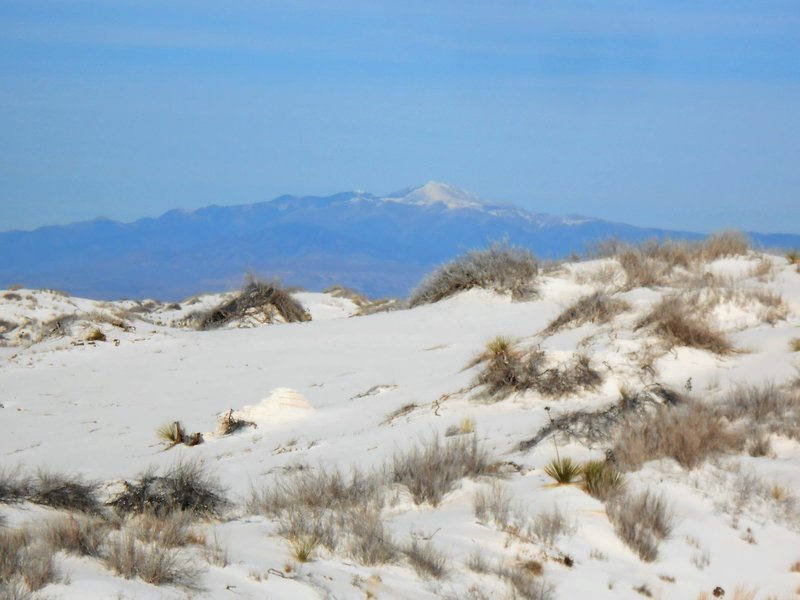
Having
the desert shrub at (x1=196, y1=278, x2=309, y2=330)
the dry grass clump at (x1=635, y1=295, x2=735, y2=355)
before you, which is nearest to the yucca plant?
the dry grass clump at (x1=635, y1=295, x2=735, y2=355)

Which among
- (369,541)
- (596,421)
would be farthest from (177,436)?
(369,541)

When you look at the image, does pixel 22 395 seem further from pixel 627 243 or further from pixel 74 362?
pixel 627 243

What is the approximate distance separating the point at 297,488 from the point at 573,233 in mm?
189191

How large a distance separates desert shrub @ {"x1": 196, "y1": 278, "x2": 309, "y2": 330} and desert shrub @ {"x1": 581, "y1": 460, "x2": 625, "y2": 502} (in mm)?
15491

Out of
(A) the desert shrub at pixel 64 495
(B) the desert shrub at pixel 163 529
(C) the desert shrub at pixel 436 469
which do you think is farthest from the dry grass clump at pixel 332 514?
(A) the desert shrub at pixel 64 495

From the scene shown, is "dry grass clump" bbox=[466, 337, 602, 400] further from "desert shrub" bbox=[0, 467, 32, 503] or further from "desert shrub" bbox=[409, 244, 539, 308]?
"desert shrub" bbox=[409, 244, 539, 308]

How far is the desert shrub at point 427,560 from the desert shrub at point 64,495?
2.10 metres

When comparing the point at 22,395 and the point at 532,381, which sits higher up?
the point at 532,381

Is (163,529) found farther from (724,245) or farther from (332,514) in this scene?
(724,245)

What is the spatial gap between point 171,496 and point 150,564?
67.5 inches

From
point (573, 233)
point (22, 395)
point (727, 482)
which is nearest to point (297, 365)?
point (22, 395)

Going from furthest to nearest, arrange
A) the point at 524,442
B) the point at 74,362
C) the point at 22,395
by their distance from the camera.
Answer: the point at 74,362 → the point at 22,395 → the point at 524,442

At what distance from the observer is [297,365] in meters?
14.0

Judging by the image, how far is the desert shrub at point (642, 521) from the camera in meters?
5.32
